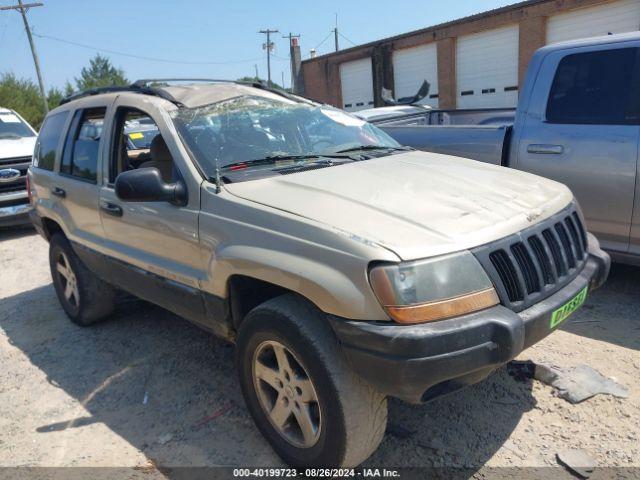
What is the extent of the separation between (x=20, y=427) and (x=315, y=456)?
1941mm

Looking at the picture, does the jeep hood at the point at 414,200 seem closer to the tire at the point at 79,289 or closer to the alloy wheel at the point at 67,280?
the tire at the point at 79,289

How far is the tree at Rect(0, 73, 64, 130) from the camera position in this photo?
3322 cm

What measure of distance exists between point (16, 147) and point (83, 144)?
5.92 meters

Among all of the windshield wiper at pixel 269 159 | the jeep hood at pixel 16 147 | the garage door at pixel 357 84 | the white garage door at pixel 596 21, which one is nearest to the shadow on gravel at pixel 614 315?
the windshield wiper at pixel 269 159

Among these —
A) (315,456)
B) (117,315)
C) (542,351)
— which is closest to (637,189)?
(542,351)

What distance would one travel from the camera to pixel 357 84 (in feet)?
79.9

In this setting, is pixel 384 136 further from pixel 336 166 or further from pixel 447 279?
pixel 447 279

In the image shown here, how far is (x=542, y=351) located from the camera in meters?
3.54

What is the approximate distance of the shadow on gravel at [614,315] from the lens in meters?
3.69

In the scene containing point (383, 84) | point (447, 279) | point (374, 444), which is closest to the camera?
point (447, 279)

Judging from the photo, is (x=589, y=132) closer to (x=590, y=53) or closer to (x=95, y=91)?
(x=590, y=53)

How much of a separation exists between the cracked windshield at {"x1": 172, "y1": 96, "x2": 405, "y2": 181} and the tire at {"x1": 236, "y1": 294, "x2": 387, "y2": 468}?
94 centimetres

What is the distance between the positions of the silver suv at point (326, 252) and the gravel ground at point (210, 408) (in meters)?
0.48

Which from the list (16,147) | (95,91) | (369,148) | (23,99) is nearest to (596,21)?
(369,148)
